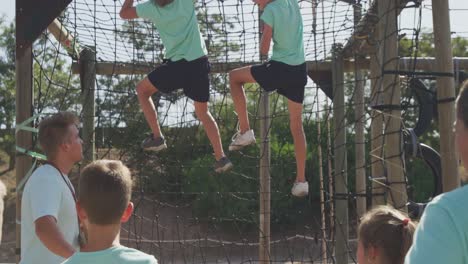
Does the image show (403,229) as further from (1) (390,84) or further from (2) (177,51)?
(2) (177,51)

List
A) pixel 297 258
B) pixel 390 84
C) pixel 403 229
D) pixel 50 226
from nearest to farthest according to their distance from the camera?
pixel 403 229 → pixel 50 226 → pixel 390 84 → pixel 297 258

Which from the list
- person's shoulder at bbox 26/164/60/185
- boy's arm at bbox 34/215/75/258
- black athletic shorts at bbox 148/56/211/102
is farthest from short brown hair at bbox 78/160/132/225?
black athletic shorts at bbox 148/56/211/102

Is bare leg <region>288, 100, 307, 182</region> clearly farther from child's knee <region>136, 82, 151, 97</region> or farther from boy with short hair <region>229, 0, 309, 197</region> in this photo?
child's knee <region>136, 82, 151, 97</region>

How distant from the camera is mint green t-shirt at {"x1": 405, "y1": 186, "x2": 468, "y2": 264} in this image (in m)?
1.40

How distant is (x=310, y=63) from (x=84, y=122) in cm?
194

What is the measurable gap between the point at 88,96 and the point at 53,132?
98.0 inches

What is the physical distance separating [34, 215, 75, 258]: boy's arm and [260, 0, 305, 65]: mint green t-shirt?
1.81 metres

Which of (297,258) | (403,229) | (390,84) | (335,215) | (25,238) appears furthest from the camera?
(297,258)

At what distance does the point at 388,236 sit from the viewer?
1947mm

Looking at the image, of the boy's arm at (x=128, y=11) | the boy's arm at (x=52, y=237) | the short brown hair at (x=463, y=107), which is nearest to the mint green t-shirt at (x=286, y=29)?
the boy's arm at (x=128, y=11)

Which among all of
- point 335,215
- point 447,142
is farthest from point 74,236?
point 335,215

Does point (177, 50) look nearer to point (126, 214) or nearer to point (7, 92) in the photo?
point (126, 214)

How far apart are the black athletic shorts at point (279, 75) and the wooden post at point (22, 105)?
133 cm

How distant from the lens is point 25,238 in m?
2.82
